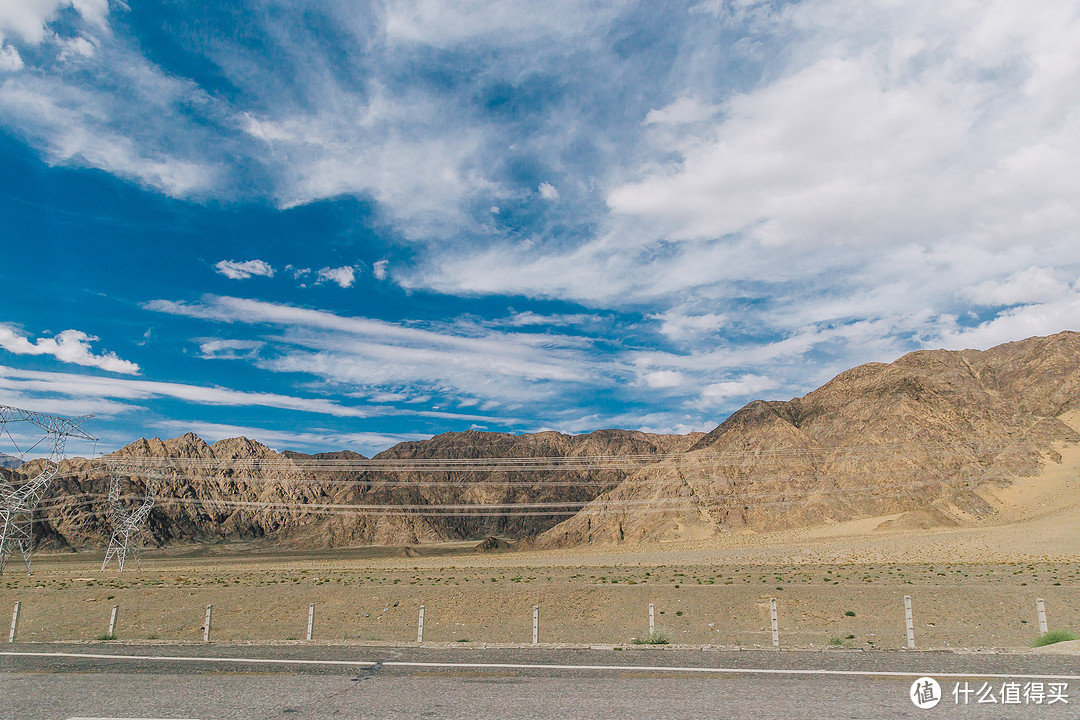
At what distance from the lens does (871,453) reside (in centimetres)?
10638

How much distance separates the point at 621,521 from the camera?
375 feet

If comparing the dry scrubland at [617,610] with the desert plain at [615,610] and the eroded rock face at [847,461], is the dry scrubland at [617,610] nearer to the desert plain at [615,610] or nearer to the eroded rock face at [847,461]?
the desert plain at [615,610]

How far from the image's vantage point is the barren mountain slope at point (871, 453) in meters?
98.0

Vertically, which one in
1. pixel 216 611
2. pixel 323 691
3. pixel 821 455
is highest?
pixel 821 455

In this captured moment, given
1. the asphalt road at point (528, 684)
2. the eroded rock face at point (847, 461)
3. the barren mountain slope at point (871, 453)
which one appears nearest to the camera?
the asphalt road at point (528, 684)

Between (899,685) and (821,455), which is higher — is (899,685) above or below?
below

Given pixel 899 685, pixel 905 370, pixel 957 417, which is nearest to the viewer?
pixel 899 685

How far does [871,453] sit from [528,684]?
112 meters

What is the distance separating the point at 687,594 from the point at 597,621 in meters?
6.65

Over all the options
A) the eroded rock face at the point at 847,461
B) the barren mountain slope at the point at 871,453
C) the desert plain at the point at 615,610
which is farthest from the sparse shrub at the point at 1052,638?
the barren mountain slope at the point at 871,453

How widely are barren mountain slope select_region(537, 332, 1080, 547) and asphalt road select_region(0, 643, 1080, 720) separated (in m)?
86.7

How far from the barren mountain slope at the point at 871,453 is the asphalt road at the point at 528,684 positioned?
86670 mm

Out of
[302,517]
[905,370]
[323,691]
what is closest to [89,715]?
[323,691]

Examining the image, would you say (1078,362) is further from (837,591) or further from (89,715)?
(89,715)
